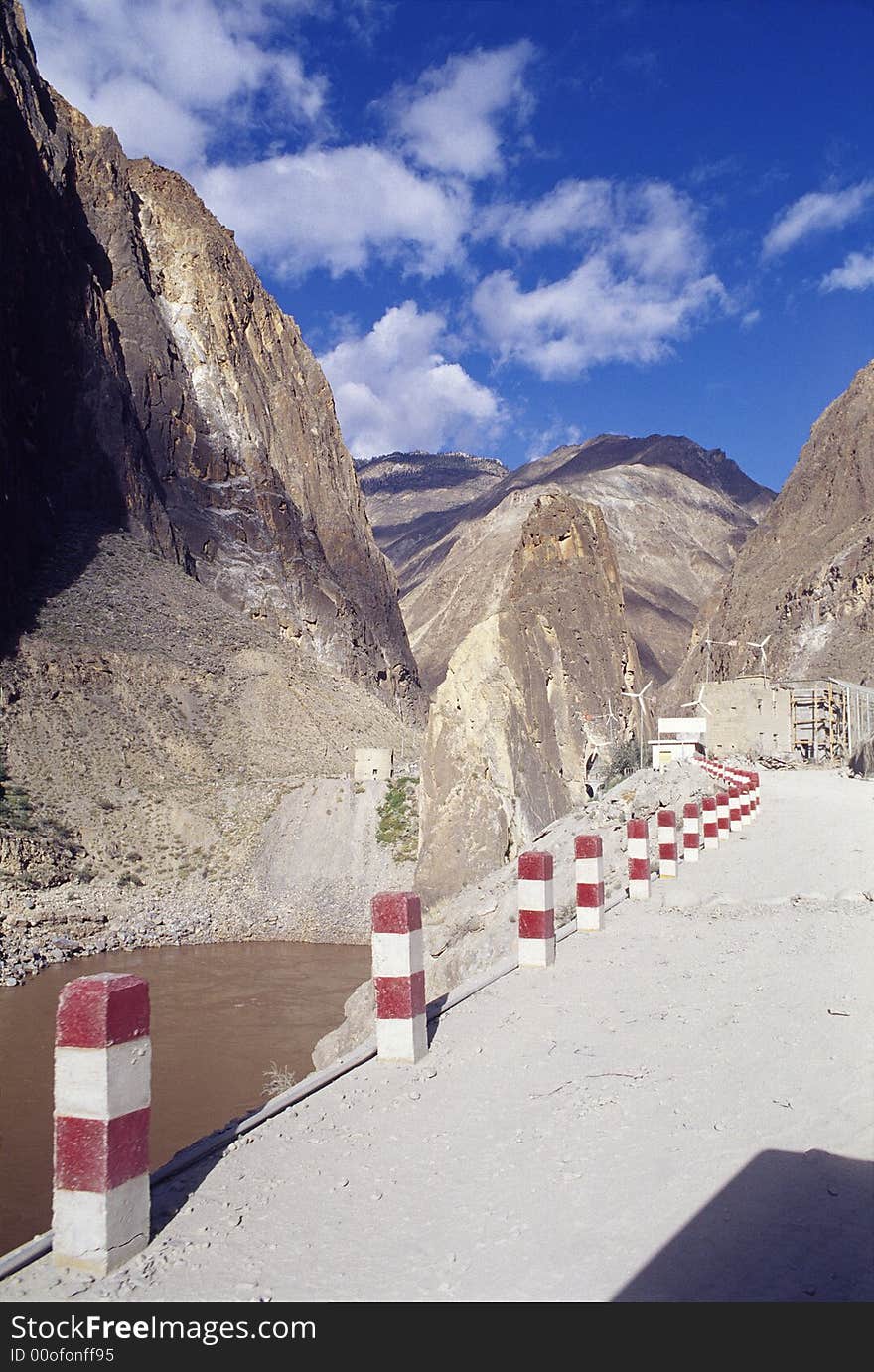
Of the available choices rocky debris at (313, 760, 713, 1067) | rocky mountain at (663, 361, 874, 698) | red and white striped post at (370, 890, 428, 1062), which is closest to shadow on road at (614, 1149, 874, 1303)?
red and white striped post at (370, 890, 428, 1062)

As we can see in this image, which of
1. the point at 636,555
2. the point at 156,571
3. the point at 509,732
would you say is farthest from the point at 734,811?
the point at 636,555

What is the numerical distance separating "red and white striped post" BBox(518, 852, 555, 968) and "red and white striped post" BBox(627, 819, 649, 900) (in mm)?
3638

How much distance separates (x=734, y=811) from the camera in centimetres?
1972

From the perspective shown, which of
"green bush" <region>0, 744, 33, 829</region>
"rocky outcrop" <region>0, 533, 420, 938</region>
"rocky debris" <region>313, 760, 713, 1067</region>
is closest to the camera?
"rocky debris" <region>313, 760, 713, 1067</region>

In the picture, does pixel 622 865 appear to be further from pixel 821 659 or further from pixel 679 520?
pixel 679 520

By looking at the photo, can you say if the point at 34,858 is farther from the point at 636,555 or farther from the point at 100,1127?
the point at 636,555

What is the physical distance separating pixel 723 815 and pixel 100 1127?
15.2 metres

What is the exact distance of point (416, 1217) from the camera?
3.92 meters

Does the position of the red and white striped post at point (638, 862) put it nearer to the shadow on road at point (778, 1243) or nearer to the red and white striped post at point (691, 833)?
the red and white striped post at point (691, 833)

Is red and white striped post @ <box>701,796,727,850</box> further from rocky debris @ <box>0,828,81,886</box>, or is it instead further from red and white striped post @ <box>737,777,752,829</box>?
rocky debris @ <box>0,828,81,886</box>

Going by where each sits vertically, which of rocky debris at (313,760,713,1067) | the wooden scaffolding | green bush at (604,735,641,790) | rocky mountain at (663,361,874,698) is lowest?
rocky debris at (313,760,713,1067)

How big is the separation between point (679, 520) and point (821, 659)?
293 feet

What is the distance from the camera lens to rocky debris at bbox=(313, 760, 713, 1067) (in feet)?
43.7

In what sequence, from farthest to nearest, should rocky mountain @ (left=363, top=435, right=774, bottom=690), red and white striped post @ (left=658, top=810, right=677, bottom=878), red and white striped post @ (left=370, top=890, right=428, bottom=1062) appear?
rocky mountain @ (left=363, top=435, right=774, bottom=690) < red and white striped post @ (left=658, top=810, right=677, bottom=878) < red and white striped post @ (left=370, top=890, right=428, bottom=1062)
